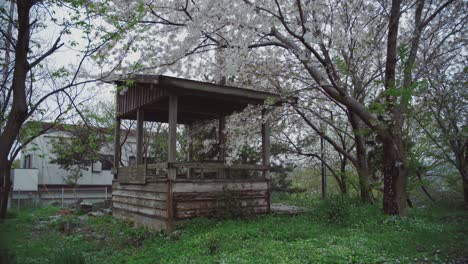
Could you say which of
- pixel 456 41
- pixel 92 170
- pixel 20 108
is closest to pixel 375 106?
pixel 456 41

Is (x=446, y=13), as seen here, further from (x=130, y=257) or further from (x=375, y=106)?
(x=130, y=257)

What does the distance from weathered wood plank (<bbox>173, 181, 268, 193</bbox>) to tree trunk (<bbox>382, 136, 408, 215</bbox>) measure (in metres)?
2.95

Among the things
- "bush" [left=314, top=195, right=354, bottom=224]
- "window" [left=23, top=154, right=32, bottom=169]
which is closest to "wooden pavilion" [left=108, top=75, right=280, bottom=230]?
"bush" [left=314, top=195, right=354, bottom=224]

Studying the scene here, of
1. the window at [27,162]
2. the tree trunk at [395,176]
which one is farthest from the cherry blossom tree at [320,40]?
the window at [27,162]

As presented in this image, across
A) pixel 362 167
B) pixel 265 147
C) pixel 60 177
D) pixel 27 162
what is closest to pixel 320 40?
pixel 265 147

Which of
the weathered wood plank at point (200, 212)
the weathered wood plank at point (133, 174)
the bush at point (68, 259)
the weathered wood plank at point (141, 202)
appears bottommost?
the bush at point (68, 259)

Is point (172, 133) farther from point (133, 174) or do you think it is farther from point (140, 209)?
point (140, 209)

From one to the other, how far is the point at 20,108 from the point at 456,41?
980 cm

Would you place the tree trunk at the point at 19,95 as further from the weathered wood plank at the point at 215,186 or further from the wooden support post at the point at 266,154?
the wooden support post at the point at 266,154

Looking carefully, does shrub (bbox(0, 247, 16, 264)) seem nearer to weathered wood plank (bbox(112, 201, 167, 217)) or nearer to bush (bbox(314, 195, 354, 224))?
weathered wood plank (bbox(112, 201, 167, 217))

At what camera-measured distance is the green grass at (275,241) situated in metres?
5.14

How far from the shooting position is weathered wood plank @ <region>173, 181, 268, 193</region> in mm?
8241

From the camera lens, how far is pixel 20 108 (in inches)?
181

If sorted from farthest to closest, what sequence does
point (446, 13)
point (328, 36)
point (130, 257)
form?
point (446, 13)
point (328, 36)
point (130, 257)
